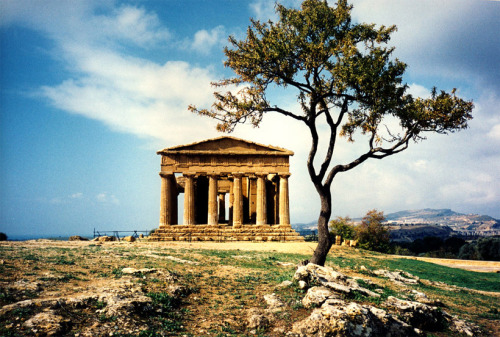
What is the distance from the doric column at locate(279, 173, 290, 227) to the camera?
3812 centimetres

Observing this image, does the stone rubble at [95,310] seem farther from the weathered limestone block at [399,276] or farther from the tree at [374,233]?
the tree at [374,233]

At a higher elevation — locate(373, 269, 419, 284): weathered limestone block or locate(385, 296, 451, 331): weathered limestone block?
locate(385, 296, 451, 331): weathered limestone block

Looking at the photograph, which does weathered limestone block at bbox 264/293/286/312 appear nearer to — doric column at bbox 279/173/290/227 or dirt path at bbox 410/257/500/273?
doric column at bbox 279/173/290/227

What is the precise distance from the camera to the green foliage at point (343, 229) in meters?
43.0

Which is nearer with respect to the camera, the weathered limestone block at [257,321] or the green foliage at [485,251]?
the weathered limestone block at [257,321]

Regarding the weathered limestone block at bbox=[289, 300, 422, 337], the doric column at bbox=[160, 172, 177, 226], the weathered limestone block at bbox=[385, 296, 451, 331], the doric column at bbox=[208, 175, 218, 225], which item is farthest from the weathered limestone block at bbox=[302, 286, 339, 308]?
the doric column at bbox=[160, 172, 177, 226]

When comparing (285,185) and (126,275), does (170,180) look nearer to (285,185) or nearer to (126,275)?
(285,185)

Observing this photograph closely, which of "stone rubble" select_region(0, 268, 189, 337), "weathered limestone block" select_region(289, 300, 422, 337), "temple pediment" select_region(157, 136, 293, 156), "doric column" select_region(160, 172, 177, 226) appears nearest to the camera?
"stone rubble" select_region(0, 268, 189, 337)

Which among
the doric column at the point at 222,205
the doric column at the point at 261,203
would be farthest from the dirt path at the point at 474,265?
the doric column at the point at 222,205

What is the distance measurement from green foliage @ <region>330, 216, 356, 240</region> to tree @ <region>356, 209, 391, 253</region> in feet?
3.16

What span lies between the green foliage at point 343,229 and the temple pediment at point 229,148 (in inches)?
484

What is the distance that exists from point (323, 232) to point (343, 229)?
98.7 feet

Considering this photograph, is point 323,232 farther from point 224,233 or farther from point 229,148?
point 229,148

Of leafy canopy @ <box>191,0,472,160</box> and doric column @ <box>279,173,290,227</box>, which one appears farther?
doric column @ <box>279,173,290,227</box>
